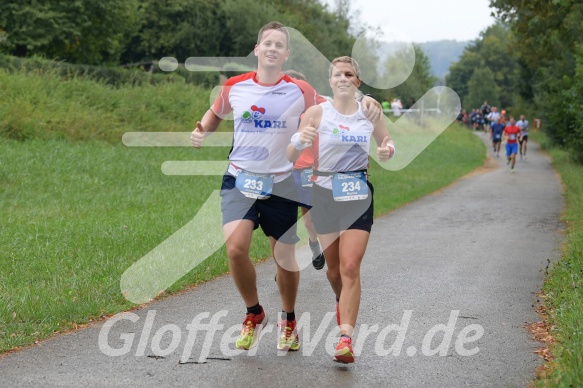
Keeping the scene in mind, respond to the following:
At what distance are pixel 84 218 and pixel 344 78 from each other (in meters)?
8.49

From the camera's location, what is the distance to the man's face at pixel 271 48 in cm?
624

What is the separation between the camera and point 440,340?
22.1 feet

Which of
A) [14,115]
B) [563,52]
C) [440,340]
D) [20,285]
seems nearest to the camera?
[440,340]

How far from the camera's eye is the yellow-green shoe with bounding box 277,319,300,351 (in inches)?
250

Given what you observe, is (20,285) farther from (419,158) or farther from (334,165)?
(419,158)

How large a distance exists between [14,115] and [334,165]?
19.2 metres

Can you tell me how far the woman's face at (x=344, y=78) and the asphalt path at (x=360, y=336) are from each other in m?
1.76

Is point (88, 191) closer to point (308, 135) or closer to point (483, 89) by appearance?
point (308, 135)

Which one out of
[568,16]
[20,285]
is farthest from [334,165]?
[568,16]

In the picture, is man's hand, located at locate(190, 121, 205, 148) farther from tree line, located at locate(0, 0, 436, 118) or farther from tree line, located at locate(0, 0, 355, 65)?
tree line, located at locate(0, 0, 355, 65)

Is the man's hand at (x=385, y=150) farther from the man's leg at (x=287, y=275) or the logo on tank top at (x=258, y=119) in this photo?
the man's leg at (x=287, y=275)

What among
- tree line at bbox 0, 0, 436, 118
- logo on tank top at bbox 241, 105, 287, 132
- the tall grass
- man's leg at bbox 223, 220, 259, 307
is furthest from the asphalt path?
the tall grass

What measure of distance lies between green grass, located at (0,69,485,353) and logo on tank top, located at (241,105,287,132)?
2147 mm

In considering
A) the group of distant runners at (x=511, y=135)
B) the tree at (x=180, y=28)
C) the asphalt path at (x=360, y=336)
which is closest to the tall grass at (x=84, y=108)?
the group of distant runners at (x=511, y=135)
